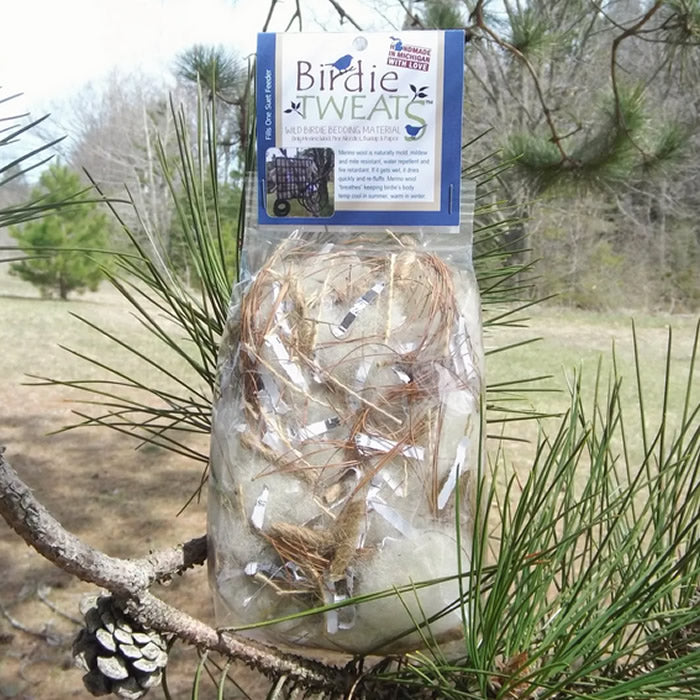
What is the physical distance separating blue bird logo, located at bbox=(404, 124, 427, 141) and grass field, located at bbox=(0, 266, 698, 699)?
131mm

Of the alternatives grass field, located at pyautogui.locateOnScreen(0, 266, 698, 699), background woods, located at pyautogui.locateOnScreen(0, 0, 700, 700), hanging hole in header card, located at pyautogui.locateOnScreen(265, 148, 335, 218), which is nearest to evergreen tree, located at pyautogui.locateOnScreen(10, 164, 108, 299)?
background woods, located at pyautogui.locateOnScreen(0, 0, 700, 700)

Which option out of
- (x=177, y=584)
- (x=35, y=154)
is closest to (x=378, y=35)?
(x=35, y=154)

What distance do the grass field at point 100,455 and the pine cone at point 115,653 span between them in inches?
6.3

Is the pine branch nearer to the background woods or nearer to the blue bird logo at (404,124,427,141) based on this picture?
the background woods

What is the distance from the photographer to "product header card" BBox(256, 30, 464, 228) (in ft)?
1.13

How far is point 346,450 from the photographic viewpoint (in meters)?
0.30

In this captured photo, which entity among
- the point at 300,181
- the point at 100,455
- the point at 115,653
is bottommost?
the point at 100,455

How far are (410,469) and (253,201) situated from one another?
16 centimetres

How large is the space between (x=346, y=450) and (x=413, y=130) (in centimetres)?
16

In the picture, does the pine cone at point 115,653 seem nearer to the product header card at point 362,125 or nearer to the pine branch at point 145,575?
the pine branch at point 145,575

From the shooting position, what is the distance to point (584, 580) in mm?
310

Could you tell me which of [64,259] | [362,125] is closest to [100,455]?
[362,125]

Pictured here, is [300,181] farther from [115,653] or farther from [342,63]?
[115,653]

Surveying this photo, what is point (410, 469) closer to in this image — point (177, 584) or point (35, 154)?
point (35, 154)
